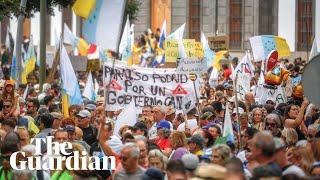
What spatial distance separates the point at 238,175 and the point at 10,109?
878 centimetres

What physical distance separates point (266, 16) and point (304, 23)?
2.77 metres

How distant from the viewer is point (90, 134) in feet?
51.1

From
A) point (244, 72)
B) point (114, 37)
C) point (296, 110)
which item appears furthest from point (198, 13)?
point (296, 110)

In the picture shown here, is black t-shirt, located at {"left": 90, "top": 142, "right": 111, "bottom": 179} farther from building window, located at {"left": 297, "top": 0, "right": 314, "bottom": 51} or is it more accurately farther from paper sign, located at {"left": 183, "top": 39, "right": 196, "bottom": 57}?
building window, located at {"left": 297, "top": 0, "right": 314, "bottom": 51}

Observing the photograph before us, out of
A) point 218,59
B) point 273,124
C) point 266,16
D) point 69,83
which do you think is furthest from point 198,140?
point 266,16

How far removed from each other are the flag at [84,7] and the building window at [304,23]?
22.7 metres

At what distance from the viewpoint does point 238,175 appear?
9.42 m

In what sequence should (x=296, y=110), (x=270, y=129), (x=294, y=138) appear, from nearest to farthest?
(x=294, y=138), (x=270, y=129), (x=296, y=110)

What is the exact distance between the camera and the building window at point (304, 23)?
43469mm

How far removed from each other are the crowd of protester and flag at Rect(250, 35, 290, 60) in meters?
3.88

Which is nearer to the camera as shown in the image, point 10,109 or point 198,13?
point 10,109

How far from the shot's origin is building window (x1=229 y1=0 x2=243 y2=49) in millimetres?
45734

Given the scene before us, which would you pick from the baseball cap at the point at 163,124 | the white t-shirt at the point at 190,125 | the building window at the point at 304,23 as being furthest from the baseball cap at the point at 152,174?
the building window at the point at 304,23

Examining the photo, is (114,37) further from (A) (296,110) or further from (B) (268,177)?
(B) (268,177)
